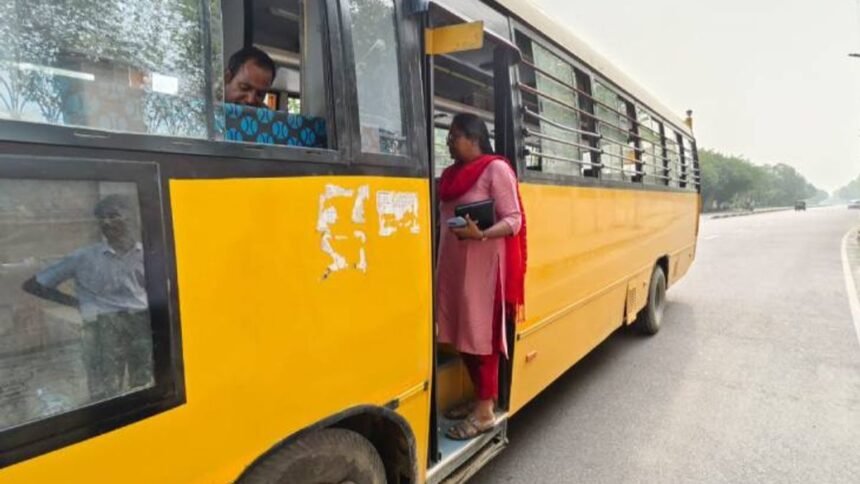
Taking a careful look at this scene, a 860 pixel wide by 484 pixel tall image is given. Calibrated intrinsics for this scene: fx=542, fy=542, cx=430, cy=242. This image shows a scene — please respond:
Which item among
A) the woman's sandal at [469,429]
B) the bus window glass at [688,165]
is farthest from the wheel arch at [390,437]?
the bus window glass at [688,165]

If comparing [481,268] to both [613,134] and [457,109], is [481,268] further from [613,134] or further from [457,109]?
[613,134]

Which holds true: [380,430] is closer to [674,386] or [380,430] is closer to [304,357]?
[304,357]

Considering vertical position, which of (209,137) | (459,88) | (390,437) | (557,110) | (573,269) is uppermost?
(459,88)

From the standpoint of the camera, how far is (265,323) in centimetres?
156

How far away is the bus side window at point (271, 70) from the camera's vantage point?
1.68 m

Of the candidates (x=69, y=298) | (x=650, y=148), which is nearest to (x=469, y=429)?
(x=69, y=298)

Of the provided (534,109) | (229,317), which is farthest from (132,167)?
(534,109)

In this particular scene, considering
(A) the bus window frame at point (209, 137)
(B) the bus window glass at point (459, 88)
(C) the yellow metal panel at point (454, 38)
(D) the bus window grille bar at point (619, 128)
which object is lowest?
(A) the bus window frame at point (209, 137)

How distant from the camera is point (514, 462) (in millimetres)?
3453

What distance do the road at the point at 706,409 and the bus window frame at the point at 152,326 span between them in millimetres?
2389

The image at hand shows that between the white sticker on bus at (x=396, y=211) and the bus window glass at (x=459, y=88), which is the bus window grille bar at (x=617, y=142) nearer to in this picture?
the bus window glass at (x=459, y=88)

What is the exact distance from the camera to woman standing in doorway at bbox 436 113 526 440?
2.67m

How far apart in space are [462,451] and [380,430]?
0.64 metres

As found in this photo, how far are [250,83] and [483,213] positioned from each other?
1.18 m
